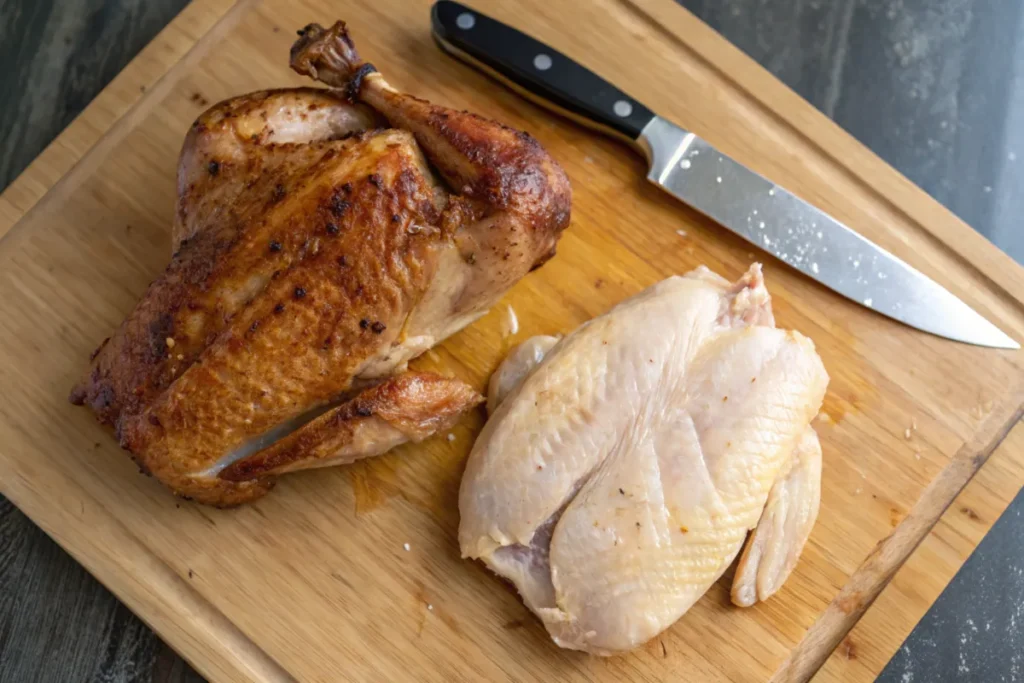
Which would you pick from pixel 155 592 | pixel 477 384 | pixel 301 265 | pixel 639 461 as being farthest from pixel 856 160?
pixel 155 592

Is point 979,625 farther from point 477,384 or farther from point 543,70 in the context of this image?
point 543,70

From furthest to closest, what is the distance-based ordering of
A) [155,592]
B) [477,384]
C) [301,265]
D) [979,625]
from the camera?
[979,625]
[477,384]
[155,592]
[301,265]

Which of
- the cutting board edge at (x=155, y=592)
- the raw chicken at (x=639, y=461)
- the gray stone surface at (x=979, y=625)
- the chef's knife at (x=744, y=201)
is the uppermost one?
the chef's knife at (x=744, y=201)

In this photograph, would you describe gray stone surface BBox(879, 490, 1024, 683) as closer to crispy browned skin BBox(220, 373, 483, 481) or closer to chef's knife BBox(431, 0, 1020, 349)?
chef's knife BBox(431, 0, 1020, 349)

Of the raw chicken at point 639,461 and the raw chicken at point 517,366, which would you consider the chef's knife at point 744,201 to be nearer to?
the raw chicken at point 639,461

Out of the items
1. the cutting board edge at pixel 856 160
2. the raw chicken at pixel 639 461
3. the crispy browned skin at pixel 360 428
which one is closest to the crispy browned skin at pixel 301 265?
the crispy browned skin at pixel 360 428

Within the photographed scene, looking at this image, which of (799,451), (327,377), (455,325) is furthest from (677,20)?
(327,377)
